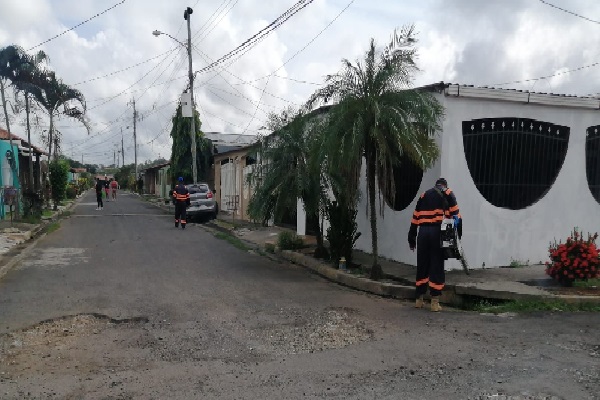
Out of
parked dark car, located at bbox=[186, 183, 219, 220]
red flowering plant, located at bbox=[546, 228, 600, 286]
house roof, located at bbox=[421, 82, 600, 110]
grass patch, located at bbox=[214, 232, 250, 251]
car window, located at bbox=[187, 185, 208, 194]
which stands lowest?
grass patch, located at bbox=[214, 232, 250, 251]

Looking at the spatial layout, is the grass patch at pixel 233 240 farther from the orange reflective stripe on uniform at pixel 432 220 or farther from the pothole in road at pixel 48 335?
the pothole in road at pixel 48 335

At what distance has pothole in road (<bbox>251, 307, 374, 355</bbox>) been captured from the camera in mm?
5648

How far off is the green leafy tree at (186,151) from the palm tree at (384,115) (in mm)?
23225

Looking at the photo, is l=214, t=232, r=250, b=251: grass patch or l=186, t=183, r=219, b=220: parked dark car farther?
l=186, t=183, r=219, b=220: parked dark car

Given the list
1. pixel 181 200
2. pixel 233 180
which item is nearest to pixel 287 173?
pixel 181 200

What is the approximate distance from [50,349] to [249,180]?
6.85m

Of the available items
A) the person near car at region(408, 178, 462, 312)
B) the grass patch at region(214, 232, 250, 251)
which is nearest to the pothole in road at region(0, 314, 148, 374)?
the person near car at region(408, 178, 462, 312)

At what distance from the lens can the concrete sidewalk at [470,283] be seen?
771 centimetres

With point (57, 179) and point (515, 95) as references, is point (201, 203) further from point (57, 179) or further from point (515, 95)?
point (515, 95)

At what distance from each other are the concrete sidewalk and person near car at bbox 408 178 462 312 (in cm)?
72

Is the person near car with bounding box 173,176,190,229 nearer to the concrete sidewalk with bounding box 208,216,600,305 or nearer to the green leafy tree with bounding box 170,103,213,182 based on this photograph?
the concrete sidewalk with bounding box 208,216,600,305

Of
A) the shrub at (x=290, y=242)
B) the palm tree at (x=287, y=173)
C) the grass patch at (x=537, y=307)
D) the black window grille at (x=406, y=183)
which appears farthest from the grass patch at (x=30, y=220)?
the grass patch at (x=537, y=307)

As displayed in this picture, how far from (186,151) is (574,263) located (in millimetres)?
26166

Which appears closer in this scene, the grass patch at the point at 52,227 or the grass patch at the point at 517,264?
the grass patch at the point at 517,264
